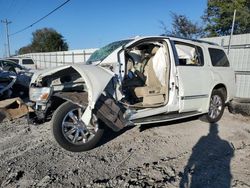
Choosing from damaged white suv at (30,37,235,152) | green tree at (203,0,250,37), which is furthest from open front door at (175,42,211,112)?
green tree at (203,0,250,37)

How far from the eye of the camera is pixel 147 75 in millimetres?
5543

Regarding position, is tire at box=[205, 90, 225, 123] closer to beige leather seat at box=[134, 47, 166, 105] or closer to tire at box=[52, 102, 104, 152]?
beige leather seat at box=[134, 47, 166, 105]

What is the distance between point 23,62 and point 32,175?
16.9 meters

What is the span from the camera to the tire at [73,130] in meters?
3.89

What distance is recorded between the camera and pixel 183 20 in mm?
23953

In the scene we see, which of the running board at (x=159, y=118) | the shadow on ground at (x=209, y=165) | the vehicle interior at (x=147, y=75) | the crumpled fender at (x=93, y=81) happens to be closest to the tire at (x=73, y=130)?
the crumpled fender at (x=93, y=81)

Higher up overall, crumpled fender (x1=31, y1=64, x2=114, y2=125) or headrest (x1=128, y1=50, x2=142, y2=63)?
headrest (x1=128, y1=50, x2=142, y2=63)

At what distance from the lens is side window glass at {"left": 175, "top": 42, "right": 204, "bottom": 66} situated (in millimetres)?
5583

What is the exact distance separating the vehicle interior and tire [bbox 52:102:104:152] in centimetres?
94

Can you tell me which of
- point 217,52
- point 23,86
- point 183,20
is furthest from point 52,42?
point 217,52

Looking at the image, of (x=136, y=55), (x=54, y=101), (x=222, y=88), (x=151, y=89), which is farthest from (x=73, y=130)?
(x=222, y=88)

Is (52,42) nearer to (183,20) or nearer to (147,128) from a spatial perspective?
(183,20)

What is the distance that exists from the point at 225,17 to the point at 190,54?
1827 cm

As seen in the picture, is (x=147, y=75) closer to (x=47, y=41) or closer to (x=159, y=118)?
(x=159, y=118)
